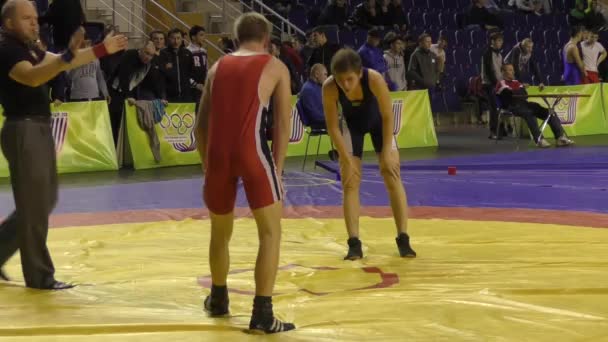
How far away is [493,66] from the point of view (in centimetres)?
1622

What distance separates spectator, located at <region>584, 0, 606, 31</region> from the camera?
818 inches

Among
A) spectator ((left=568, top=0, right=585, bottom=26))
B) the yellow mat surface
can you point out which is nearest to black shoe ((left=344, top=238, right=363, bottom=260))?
the yellow mat surface

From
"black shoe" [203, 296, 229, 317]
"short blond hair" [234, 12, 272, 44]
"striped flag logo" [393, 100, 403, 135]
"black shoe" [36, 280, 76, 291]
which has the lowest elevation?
"striped flag logo" [393, 100, 403, 135]

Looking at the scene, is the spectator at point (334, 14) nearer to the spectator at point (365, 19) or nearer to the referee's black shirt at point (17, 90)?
the spectator at point (365, 19)

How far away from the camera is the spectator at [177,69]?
12758mm

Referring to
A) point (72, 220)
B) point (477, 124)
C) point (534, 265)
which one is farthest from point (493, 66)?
point (534, 265)

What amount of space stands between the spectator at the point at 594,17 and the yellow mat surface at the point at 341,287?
14984 millimetres

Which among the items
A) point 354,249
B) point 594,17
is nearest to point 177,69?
point 354,249

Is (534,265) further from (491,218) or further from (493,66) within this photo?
(493,66)

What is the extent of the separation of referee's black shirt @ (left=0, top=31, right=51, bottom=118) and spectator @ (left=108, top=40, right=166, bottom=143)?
23.2 ft

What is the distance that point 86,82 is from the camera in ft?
40.8

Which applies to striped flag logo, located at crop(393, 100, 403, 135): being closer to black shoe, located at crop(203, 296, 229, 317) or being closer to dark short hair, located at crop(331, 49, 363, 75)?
dark short hair, located at crop(331, 49, 363, 75)

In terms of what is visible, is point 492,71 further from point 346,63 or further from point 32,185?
point 32,185

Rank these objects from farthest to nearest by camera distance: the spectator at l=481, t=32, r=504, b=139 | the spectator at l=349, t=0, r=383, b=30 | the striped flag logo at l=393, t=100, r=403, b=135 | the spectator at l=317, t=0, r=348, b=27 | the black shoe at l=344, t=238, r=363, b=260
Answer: the spectator at l=349, t=0, r=383, b=30
the spectator at l=317, t=0, r=348, b=27
the spectator at l=481, t=32, r=504, b=139
the striped flag logo at l=393, t=100, r=403, b=135
the black shoe at l=344, t=238, r=363, b=260
